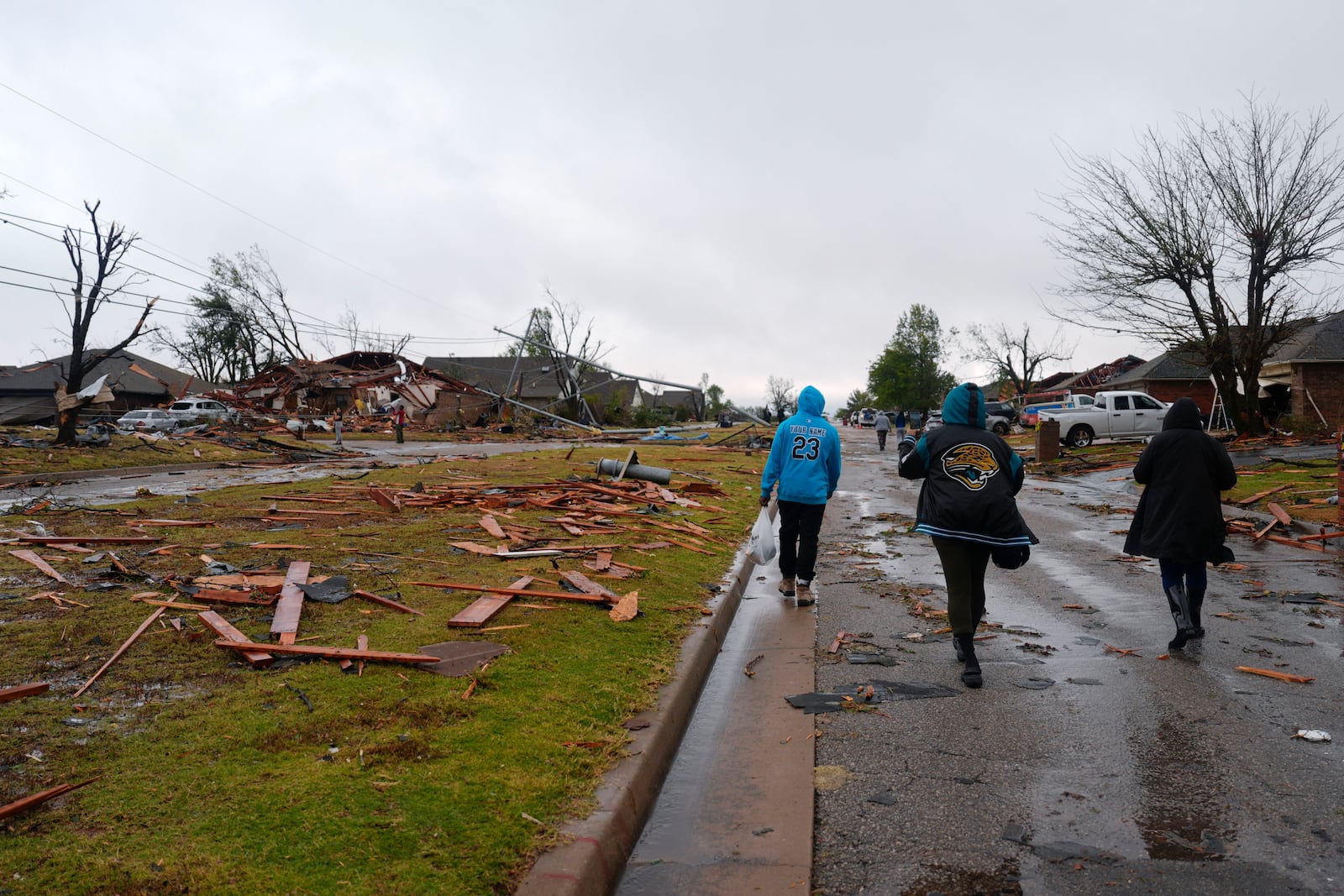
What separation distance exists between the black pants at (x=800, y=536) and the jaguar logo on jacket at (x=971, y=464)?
7.64ft

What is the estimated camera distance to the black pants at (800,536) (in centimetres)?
796

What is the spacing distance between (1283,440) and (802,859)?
30474 mm

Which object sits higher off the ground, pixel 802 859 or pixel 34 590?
pixel 34 590

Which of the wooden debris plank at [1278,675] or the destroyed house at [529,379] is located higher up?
the destroyed house at [529,379]

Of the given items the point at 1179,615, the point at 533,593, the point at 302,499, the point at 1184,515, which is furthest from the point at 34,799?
the point at 302,499

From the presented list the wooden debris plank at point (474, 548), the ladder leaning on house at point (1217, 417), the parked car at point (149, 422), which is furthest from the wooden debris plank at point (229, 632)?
the ladder leaning on house at point (1217, 417)

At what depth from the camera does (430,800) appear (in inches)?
130

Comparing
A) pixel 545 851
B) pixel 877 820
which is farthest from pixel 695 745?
pixel 545 851

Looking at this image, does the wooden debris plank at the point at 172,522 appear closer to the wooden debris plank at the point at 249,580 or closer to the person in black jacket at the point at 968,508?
the wooden debris plank at the point at 249,580

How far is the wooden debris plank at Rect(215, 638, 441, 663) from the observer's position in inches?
192

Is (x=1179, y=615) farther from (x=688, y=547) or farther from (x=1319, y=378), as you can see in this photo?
(x=1319, y=378)

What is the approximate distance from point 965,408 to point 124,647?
217 inches

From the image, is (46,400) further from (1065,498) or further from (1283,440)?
(1283,440)

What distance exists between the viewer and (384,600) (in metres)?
6.34
